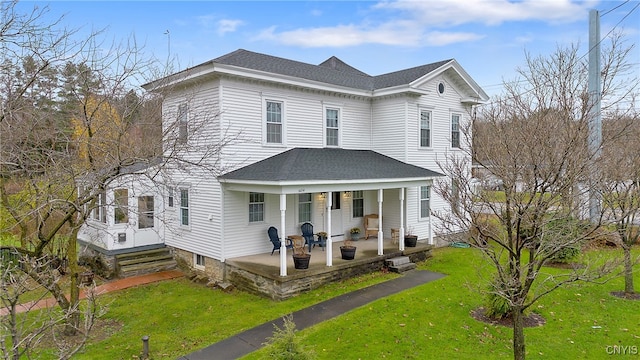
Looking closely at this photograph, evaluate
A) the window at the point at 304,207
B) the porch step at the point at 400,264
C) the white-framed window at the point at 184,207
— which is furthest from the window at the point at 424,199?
the white-framed window at the point at 184,207

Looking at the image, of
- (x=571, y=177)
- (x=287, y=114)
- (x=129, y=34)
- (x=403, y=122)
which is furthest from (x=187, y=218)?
(x=571, y=177)

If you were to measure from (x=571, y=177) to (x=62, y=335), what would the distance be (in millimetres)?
10638

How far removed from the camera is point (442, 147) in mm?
16922

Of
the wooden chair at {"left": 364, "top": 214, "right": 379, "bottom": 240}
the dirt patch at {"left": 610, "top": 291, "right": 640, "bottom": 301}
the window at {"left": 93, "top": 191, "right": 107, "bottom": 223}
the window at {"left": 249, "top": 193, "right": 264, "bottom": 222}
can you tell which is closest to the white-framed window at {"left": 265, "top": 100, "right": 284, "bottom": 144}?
the window at {"left": 249, "top": 193, "right": 264, "bottom": 222}

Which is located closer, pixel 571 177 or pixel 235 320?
pixel 571 177

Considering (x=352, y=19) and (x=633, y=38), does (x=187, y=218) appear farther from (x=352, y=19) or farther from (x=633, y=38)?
(x=633, y=38)

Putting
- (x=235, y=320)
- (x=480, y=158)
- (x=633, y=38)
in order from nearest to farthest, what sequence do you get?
(x=480, y=158), (x=235, y=320), (x=633, y=38)

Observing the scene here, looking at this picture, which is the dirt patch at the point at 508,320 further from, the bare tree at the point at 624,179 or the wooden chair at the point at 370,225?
A: the wooden chair at the point at 370,225

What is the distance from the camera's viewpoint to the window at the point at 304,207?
13.7 meters

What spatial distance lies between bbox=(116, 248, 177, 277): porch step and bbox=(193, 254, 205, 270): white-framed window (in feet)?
4.23

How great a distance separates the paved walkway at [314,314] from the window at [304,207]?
401 centimetres

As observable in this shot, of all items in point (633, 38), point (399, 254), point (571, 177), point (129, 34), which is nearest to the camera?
point (571, 177)

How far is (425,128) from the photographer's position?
16.1 meters

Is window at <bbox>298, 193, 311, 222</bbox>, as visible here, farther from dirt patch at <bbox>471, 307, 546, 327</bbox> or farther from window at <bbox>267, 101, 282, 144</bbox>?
dirt patch at <bbox>471, 307, 546, 327</bbox>
